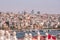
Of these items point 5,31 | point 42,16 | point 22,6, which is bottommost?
point 5,31

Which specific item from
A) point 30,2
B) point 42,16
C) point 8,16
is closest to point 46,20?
point 42,16

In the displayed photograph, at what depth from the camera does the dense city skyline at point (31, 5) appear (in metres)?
2.86

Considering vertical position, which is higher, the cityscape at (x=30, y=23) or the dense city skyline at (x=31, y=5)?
the dense city skyline at (x=31, y=5)

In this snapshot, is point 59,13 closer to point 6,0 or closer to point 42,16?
point 42,16

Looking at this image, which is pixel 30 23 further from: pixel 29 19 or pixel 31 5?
pixel 31 5

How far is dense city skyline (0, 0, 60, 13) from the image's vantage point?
286 centimetres

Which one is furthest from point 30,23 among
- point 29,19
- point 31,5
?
point 31,5

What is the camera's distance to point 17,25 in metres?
2.86

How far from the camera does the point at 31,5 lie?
292 centimetres

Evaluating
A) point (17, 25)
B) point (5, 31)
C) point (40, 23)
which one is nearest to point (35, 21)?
point (40, 23)

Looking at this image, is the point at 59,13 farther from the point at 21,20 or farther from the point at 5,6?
the point at 5,6

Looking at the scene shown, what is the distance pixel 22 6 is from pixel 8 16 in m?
0.28

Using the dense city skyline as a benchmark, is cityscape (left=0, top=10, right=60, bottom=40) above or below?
below

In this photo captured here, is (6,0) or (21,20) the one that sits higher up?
(6,0)
